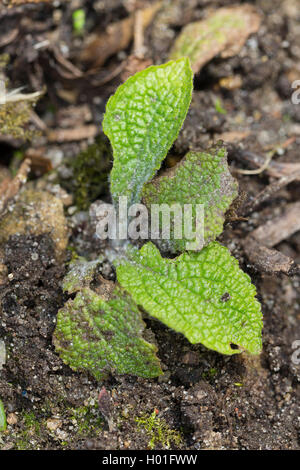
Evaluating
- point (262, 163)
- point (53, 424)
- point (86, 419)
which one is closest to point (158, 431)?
point (86, 419)

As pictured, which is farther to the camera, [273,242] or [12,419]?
[273,242]

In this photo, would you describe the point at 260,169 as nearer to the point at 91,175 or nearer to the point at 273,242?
the point at 273,242

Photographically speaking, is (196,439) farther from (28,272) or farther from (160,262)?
(28,272)

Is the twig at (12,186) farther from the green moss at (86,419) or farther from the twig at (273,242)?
the twig at (273,242)

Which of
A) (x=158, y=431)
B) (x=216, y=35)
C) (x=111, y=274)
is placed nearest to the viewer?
(x=158, y=431)

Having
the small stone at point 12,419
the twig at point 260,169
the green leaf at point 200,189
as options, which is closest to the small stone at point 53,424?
the small stone at point 12,419

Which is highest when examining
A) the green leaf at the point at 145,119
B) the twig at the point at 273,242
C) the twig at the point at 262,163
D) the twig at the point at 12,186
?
the green leaf at the point at 145,119

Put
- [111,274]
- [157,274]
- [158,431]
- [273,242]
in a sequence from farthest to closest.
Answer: [273,242], [111,274], [157,274], [158,431]
